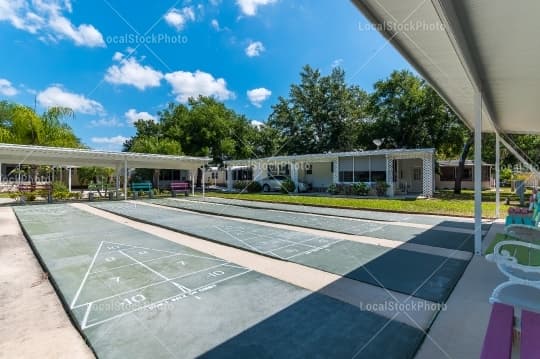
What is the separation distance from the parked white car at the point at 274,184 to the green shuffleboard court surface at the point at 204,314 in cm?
1724

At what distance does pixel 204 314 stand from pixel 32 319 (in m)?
1.99

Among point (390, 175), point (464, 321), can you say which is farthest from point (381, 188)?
point (464, 321)

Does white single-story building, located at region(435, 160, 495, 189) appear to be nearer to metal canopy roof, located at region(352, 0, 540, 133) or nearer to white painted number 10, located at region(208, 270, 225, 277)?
metal canopy roof, located at region(352, 0, 540, 133)

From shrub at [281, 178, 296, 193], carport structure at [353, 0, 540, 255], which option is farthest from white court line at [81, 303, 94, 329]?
shrub at [281, 178, 296, 193]

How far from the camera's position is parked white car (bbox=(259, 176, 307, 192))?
22.4 metres

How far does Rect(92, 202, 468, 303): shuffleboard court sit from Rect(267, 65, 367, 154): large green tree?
88.3ft

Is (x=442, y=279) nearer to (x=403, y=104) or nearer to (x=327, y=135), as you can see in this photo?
(x=403, y=104)

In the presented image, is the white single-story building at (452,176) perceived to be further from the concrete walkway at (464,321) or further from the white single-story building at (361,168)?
the concrete walkway at (464,321)

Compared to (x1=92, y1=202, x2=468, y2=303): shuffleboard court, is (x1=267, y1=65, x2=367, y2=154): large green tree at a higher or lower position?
higher

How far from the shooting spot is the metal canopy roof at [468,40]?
8.96 feet

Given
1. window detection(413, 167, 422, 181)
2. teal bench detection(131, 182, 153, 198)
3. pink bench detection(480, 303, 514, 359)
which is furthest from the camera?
window detection(413, 167, 422, 181)

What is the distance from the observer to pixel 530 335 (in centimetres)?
171

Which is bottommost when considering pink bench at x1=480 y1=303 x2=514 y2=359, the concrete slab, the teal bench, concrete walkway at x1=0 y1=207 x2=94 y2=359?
concrete walkway at x1=0 y1=207 x2=94 y2=359

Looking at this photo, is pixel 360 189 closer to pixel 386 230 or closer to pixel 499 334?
pixel 386 230
